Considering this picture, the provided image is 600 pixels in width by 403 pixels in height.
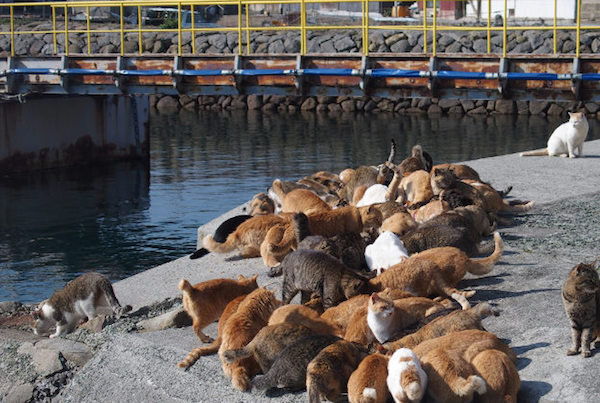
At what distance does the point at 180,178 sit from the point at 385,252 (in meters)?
16.9

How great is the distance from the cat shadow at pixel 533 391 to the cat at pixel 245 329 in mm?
1812

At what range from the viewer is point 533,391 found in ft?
19.5

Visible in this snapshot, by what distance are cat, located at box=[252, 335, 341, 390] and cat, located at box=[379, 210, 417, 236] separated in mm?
3132

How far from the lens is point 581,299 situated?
626cm

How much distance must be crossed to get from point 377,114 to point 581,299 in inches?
1352

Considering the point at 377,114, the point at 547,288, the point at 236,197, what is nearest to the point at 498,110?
the point at 377,114

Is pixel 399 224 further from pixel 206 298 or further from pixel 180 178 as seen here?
pixel 180 178

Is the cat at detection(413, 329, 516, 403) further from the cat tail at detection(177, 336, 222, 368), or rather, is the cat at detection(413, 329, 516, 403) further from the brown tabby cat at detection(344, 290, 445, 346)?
the cat tail at detection(177, 336, 222, 368)

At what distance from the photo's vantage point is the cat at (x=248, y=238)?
33.3 ft

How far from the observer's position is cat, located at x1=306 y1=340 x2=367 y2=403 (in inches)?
240

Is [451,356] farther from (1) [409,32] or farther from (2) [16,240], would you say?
(1) [409,32]

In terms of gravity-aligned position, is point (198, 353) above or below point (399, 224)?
below

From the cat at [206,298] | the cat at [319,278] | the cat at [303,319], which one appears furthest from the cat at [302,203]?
A: the cat at [303,319]

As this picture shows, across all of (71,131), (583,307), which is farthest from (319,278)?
(71,131)
